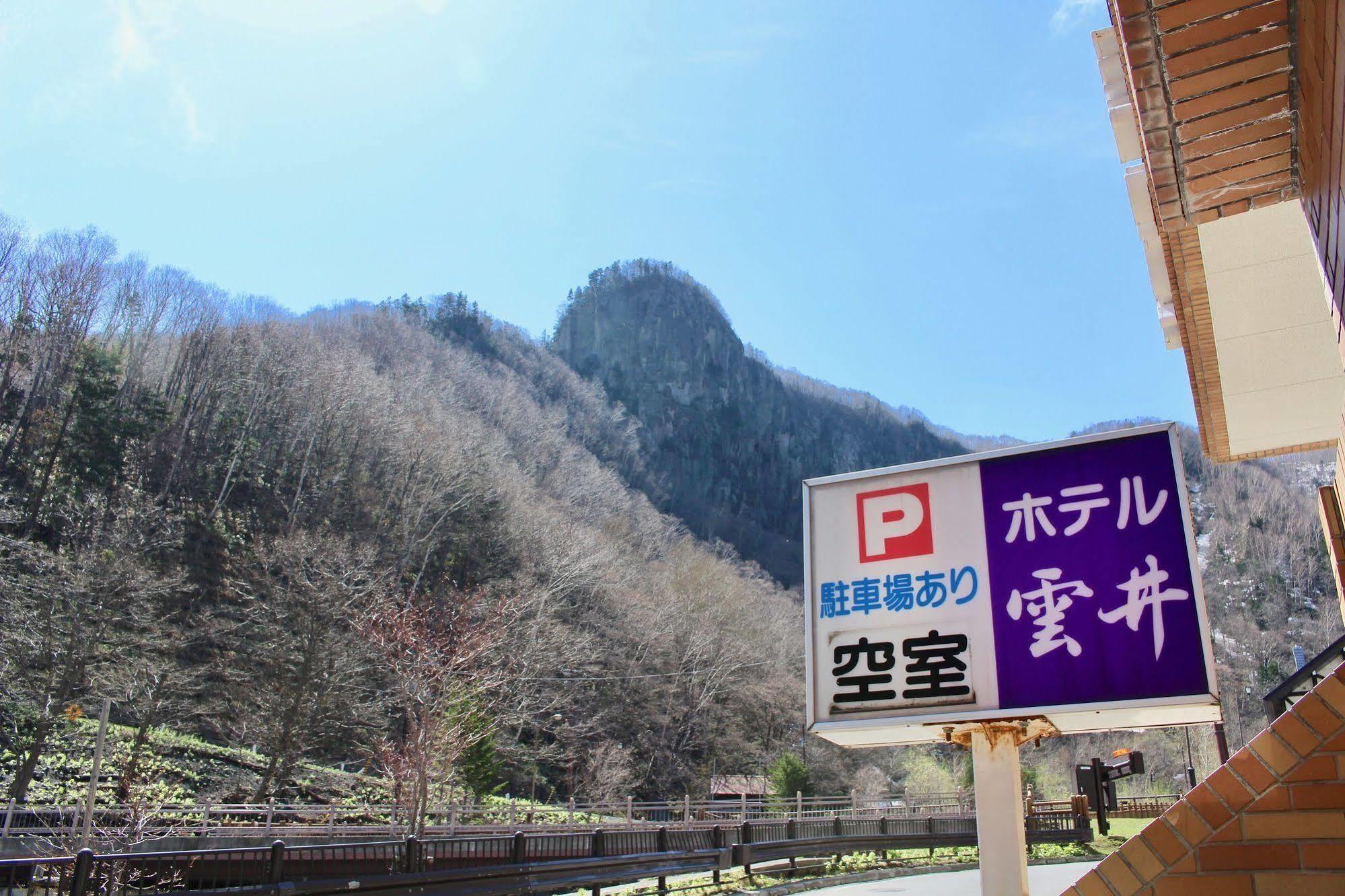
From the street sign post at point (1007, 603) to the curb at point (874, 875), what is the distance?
12.5 meters

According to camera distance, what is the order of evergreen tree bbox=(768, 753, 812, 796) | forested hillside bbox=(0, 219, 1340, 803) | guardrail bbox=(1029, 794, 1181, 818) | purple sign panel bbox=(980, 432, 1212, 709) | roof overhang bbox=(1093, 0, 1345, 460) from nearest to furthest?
roof overhang bbox=(1093, 0, 1345, 460) < purple sign panel bbox=(980, 432, 1212, 709) < forested hillside bbox=(0, 219, 1340, 803) < guardrail bbox=(1029, 794, 1181, 818) < evergreen tree bbox=(768, 753, 812, 796)

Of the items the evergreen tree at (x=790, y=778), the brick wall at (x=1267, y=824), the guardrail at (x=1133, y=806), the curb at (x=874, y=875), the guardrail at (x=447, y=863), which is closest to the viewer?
the brick wall at (x=1267, y=824)

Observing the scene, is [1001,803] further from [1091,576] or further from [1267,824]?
[1267,824]

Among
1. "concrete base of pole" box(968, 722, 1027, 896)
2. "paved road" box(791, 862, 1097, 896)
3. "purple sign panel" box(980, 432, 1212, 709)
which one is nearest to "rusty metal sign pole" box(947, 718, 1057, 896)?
"concrete base of pole" box(968, 722, 1027, 896)

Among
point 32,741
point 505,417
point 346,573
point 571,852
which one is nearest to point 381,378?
point 505,417

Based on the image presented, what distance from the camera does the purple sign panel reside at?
362 cm

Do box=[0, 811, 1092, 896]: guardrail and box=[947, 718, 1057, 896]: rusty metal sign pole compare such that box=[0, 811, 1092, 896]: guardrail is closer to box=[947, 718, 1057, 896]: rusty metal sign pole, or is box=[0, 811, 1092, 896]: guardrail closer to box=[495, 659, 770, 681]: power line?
box=[947, 718, 1057, 896]: rusty metal sign pole

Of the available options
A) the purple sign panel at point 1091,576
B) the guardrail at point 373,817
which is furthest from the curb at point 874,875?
the purple sign panel at point 1091,576

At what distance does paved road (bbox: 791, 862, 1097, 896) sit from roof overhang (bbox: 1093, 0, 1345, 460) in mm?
11142

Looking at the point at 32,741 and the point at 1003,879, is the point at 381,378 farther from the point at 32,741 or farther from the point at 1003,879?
the point at 1003,879

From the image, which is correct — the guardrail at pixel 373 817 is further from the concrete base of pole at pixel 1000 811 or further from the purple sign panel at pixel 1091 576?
the purple sign panel at pixel 1091 576

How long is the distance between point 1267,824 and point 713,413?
160120 mm

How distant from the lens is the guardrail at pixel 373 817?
18.2 m

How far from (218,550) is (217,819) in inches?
840
